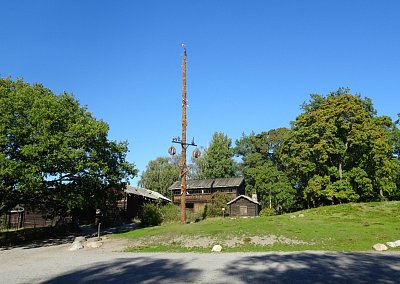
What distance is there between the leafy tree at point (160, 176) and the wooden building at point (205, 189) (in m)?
13.9

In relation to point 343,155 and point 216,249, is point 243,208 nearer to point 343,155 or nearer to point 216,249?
point 343,155

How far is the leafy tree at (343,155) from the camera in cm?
4503

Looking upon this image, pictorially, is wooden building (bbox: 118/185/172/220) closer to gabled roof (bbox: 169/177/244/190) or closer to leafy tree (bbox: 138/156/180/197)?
gabled roof (bbox: 169/177/244/190)

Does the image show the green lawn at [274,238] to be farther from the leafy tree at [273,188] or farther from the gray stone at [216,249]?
the leafy tree at [273,188]

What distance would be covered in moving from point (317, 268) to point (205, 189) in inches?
2186

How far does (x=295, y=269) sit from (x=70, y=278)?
7.49 metres

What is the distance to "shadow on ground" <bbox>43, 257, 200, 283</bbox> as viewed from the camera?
1093 centimetres

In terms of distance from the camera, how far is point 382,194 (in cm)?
5088

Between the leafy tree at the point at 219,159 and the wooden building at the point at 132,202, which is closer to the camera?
the wooden building at the point at 132,202

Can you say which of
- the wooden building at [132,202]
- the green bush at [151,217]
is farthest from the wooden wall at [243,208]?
the green bush at [151,217]

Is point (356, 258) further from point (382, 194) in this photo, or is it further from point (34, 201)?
point (382, 194)

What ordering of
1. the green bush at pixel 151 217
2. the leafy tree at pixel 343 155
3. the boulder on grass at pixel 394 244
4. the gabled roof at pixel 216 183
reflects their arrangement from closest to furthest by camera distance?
the boulder on grass at pixel 394 244, the green bush at pixel 151 217, the leafy tree at pixel 343 155, the gabled roof at pixel 216 183

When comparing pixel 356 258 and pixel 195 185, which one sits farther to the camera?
pixel 195 185

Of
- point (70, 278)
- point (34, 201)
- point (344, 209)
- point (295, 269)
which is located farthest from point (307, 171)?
point (70, 278)
